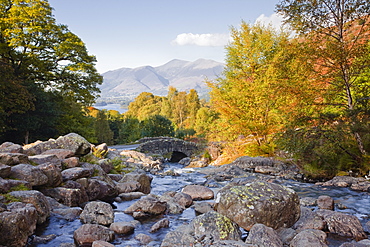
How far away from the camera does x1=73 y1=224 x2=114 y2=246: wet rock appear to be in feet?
16.1

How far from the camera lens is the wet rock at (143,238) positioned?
503 centimetres

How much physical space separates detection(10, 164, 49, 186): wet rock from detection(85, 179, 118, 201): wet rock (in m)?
1.32

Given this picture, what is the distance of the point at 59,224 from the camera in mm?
5711

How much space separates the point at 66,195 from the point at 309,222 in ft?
19.1

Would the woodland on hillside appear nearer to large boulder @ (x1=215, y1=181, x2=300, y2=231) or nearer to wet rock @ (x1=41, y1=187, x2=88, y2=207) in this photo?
large boulder @ (x1=215, y1=181, x2=300, y2=231)

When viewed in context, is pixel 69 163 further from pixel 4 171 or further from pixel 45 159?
pixel 4 171

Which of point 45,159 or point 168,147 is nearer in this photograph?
point 45,159

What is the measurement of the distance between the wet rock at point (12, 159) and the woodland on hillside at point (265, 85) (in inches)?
369

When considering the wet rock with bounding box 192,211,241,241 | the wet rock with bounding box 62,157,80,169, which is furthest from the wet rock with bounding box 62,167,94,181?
the wet rock with bounding box 192,211,241,241

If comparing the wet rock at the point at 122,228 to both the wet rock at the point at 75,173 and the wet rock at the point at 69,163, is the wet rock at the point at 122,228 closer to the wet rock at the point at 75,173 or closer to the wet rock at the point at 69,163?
the wet rock at the point at 75,173

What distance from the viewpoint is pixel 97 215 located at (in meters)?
5.95

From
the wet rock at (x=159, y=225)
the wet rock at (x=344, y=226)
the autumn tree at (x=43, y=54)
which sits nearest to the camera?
the wet rock at (x=344, y=226)

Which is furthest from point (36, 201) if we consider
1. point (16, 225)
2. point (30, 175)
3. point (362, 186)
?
point (362, 186)

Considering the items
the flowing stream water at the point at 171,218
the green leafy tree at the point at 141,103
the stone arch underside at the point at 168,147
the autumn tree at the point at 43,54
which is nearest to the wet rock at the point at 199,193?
the flowing stream water at the point at 171,218
